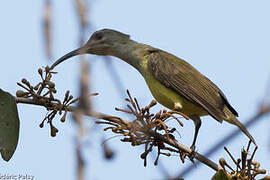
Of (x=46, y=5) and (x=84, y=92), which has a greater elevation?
(x=46, y=5)

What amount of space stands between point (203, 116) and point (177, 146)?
2.62m

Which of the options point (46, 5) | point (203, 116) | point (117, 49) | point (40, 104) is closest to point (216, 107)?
point (203, 116)

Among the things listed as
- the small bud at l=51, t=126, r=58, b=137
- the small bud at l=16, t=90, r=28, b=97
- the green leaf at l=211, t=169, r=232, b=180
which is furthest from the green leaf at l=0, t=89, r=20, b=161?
the green leaf at l=211, t=169, r=232, b=180

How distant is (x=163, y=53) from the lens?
271 inches

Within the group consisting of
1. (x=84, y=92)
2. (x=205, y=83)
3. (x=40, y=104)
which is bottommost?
(x=205, y=83)

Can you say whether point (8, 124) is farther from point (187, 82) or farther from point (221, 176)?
point (187, 82)

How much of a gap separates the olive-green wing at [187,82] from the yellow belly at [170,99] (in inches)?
2.7

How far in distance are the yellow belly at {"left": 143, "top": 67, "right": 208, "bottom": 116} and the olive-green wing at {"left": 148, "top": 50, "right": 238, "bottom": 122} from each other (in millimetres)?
70

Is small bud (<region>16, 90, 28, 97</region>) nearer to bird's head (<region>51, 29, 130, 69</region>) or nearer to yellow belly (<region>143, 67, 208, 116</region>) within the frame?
yellow belly (<region>143, 67, 208, 116</region>)

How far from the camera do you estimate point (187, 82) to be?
6.26m

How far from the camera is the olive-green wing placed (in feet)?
19.0

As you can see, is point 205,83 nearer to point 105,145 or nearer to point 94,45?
point 94,45

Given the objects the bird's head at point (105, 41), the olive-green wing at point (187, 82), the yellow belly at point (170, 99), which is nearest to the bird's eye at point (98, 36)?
the bird's head at point (105, 41)

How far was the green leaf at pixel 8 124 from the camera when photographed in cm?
319
